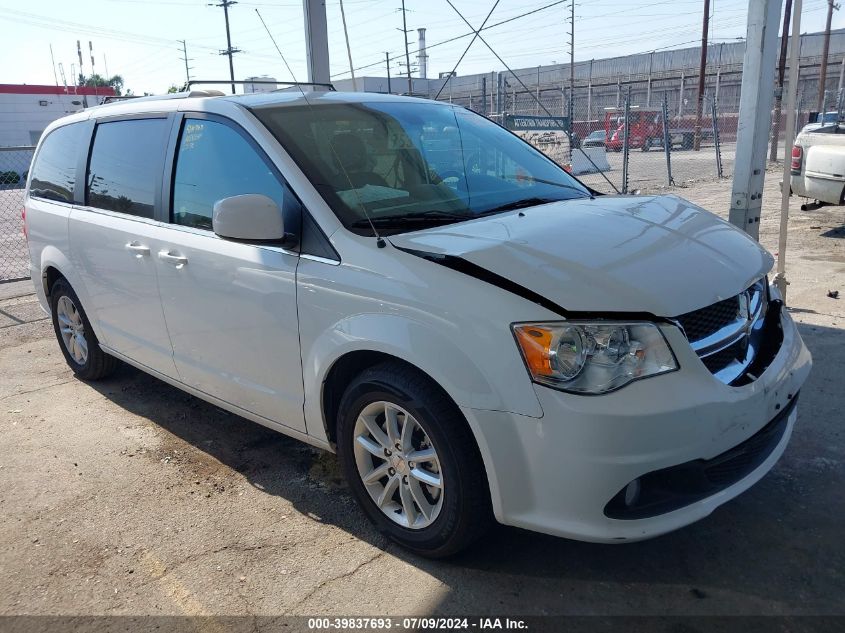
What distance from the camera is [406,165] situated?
3.48 metres

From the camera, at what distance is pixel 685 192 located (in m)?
15.3

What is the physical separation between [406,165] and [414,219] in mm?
495

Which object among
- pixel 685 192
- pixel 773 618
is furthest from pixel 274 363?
pixel 685 192

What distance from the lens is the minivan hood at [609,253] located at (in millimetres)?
2498

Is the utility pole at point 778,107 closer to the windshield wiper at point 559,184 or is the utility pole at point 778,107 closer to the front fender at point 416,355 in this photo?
the windshield wiper at point 559,184

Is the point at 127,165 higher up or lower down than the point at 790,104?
lower down

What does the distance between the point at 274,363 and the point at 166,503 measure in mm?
957

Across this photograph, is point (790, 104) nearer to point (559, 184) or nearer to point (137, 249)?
point (559, 184)

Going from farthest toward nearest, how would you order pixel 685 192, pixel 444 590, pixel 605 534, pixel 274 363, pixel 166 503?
pixel 685 192 → pixel 166 503 → pixel 274 363 → pixel 444 590 → pixel 605 534

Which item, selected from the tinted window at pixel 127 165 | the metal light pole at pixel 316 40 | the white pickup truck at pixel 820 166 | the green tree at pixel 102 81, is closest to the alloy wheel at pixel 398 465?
the tinted window at pixel 127 165

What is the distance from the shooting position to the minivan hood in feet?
8.20

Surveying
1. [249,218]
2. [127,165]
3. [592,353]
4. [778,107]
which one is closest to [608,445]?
[592,353]

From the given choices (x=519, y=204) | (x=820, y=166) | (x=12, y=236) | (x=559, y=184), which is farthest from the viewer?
(x=12, y=236)

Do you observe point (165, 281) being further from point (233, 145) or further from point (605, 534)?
point (605, 534)
